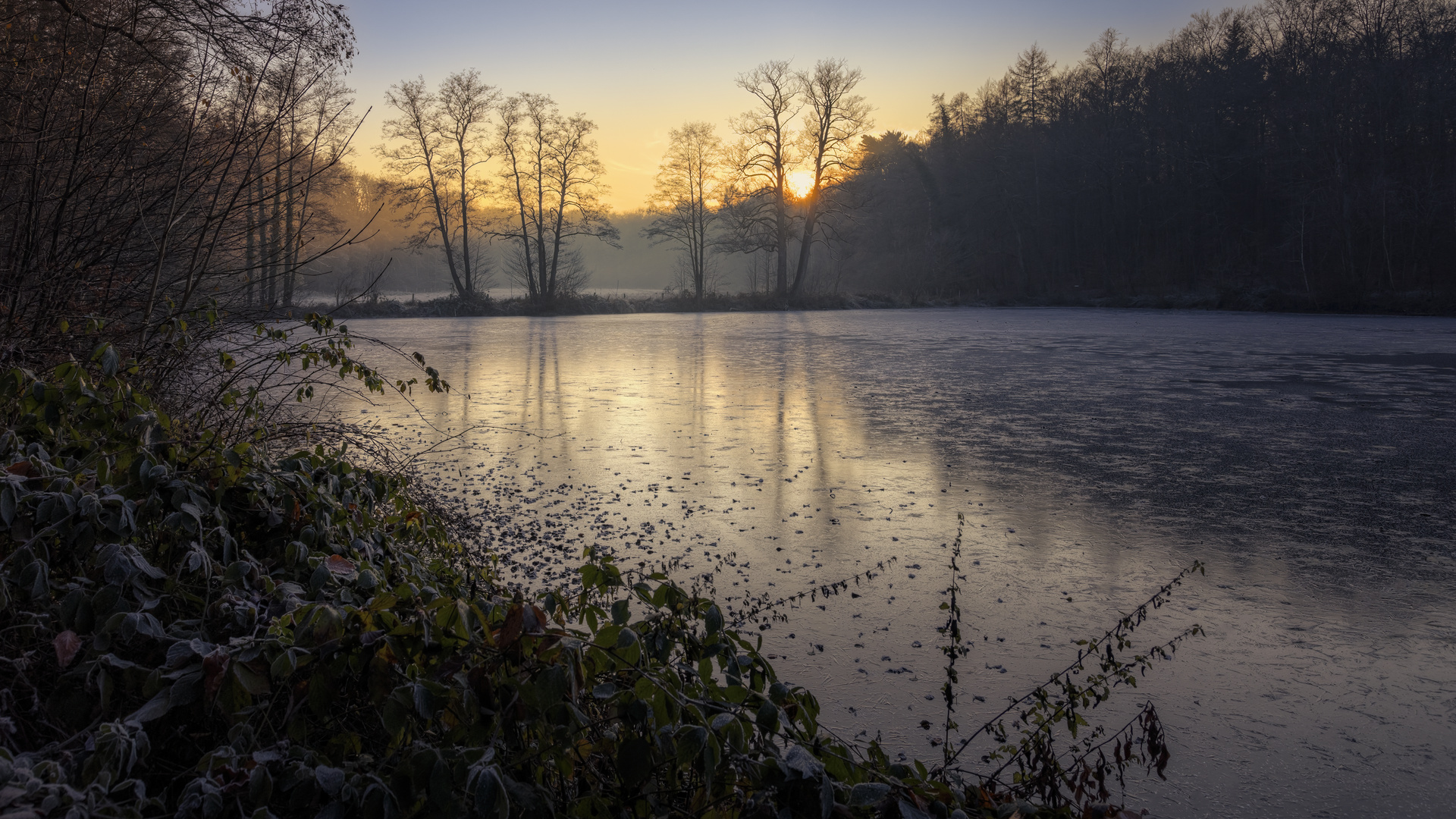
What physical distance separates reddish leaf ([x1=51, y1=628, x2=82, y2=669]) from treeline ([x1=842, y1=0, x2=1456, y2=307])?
37.5m

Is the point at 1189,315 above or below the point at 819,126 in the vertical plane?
below

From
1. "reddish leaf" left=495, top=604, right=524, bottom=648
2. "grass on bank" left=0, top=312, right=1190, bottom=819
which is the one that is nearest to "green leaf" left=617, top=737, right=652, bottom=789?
"grass on bank" left=0, top=312, right=1190, bottom=819

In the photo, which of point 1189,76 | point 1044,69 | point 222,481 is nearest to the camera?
point 222,481

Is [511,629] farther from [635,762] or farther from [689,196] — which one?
[689,196]

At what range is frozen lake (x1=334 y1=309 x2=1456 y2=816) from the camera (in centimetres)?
299

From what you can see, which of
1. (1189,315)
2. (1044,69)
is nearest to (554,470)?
(1189,315)

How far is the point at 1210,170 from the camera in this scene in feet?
134

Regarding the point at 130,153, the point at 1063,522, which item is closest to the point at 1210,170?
the point at 1063,522

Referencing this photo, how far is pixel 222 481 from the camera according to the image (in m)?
2.22

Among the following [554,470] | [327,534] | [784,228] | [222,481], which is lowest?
[554,470]

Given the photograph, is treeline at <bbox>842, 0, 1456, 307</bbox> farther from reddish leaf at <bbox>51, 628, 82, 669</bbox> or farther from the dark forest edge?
reddish leaf at <bbox>51, 628, 82, 669</bbox>

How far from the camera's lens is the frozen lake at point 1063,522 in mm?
2992

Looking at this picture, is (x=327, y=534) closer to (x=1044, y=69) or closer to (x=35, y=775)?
(x=35, y=775)

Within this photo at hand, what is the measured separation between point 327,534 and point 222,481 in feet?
1.04
